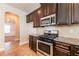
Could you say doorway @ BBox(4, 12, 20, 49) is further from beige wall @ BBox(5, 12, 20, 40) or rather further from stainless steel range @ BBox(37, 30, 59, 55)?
stainless steel range @ BBox(37, 30, 59, 55)

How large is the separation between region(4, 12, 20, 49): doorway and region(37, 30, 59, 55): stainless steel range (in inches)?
21.7

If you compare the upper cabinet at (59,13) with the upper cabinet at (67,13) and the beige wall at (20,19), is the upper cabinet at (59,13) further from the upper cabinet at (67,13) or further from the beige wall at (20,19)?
the beige wall at (20,19)

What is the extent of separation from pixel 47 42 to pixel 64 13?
0.74 meters

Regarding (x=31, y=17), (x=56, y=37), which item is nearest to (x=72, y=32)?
(x=56, y=37)

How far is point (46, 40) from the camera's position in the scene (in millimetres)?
2516

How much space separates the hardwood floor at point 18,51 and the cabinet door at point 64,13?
92 cm

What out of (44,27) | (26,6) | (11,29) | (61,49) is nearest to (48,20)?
(44,27)

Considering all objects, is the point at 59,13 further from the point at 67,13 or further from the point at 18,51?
the point at 18,51

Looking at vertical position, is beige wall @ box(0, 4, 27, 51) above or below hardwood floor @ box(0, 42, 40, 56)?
above

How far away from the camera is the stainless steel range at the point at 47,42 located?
2.42 m

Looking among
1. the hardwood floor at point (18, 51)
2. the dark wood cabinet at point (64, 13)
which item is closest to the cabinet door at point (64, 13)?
the dark wood cabinet at point (64, 13)

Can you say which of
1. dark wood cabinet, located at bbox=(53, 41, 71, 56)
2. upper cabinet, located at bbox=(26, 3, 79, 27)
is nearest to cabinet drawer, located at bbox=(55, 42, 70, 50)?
dark wood cabinet, located at bbox=(53, 41, 71, 56)

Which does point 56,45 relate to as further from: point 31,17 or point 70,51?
point 31,17

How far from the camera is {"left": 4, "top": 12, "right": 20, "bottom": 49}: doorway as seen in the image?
7.98ft
